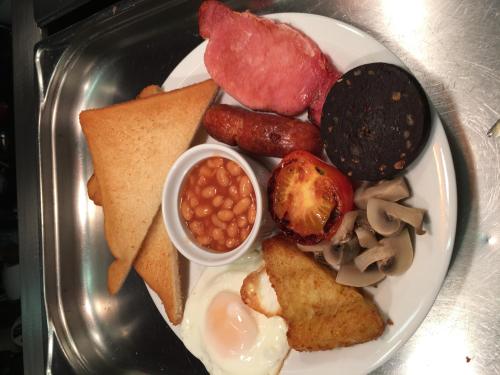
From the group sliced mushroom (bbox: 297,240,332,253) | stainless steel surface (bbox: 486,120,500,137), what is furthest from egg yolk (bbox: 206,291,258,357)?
stainless steel surface (bbox: 486,120,500,137)

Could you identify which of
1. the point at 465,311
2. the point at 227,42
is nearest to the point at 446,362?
the point at 465,311

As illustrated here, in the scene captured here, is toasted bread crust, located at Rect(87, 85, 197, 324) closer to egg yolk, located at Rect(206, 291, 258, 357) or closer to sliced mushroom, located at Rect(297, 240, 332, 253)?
egg yolk, located at Rect(206, 291, 258, 357)

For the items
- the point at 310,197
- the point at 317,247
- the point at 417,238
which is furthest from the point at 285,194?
the point at 417,238

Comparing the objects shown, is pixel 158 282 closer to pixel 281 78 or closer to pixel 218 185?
pixel 218 185

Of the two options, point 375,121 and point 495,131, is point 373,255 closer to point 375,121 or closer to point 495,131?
point 375,121

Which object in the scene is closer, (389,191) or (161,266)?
(389,191)

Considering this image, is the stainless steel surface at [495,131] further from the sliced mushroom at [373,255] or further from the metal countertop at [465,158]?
the sliced mushroom at [373,255]
